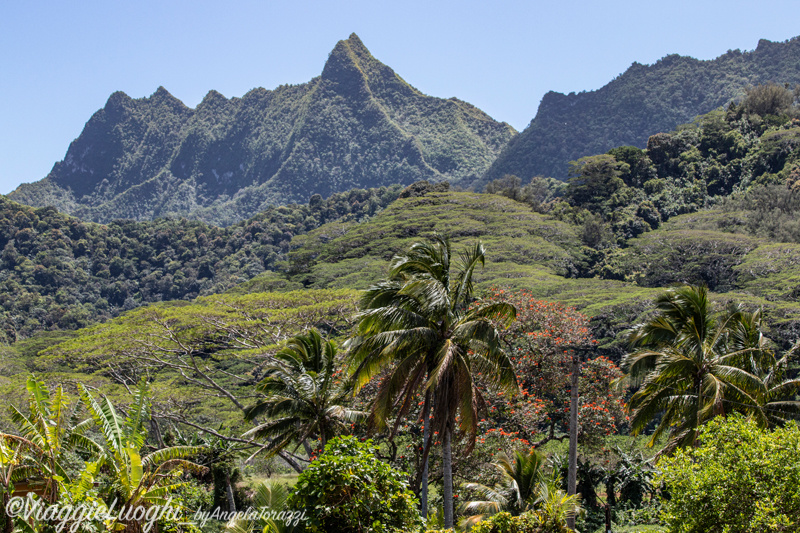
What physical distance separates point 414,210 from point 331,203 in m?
63.8

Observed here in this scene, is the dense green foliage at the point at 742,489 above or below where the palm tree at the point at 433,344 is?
below

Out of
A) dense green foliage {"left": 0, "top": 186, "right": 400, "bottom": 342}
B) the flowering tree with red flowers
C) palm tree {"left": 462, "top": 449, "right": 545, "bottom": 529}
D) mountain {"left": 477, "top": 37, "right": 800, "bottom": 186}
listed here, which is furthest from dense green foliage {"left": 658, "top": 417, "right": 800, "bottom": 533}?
mountain {"left": 477, "top": 37, "right": 800, "bottom": 186}

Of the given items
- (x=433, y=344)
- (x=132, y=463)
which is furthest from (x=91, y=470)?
(x=433, y=344)

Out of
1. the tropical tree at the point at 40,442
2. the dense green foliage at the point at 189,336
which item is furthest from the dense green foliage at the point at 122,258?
the tropical tree at the point at 40,442

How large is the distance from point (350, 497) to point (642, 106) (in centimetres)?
18906

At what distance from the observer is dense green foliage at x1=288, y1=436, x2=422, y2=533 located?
8734 mm

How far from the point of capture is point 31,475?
464 inches

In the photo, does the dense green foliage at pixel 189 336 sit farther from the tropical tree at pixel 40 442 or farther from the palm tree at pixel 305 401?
the tropical tree at pixel 40 442

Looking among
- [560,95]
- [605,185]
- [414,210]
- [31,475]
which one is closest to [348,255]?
[414,210]

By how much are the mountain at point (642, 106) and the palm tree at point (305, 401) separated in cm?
14890

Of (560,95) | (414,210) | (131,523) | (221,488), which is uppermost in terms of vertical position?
(560,95)

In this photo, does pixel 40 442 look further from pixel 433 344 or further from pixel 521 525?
pixel 521 525

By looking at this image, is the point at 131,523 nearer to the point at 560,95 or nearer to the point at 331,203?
the point at 331,203

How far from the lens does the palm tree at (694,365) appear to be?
14.8m
